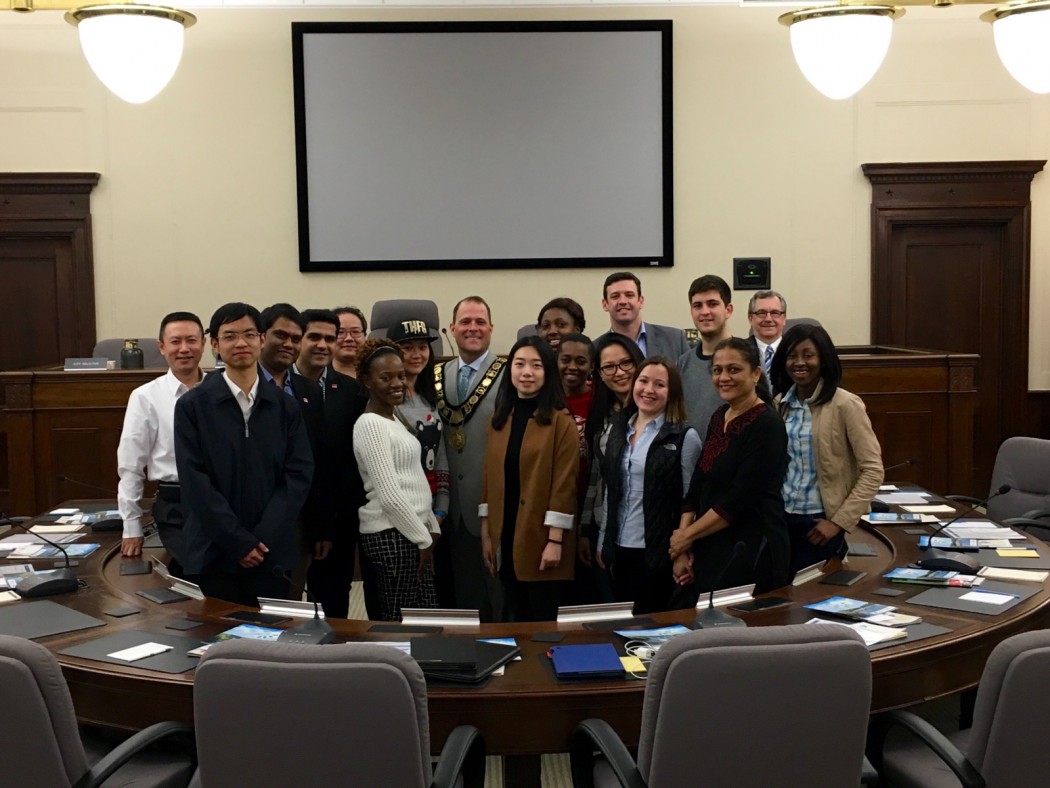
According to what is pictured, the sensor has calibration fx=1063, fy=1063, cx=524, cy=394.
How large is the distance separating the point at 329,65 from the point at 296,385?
15.4ft

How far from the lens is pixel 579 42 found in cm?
792

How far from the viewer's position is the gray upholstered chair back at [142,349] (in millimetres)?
7141

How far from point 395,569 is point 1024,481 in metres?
2.92

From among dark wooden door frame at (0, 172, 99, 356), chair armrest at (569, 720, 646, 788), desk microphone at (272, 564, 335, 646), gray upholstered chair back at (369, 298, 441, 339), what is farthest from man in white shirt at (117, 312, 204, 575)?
dark wooden door frame at (0, 172, 99, 356)

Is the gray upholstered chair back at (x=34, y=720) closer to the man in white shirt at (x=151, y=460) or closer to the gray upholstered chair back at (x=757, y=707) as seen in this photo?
the gray upholstered chair back at (x=757, y=707)

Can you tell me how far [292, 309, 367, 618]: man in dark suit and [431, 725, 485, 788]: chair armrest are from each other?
61.3 inches

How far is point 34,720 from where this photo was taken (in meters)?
2.16

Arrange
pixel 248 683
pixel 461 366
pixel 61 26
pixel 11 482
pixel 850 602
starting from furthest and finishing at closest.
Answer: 1. pixel 61 26
2. pixel 11 482
3. pixel 461 366
4. pixel 850 602
5. pixel 248 683

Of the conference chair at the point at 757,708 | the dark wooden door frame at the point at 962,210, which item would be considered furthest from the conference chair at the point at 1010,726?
the dark wooden door frame at the point at 962,210

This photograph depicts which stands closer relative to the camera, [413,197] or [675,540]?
[675,540]

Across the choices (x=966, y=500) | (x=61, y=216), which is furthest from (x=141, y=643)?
(x=61, y=216)

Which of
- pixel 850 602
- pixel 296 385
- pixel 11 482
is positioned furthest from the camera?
pixel 11 482

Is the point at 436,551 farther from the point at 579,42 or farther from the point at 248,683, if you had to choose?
the point at 579,42

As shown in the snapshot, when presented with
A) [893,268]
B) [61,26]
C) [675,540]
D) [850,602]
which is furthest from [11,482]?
[893,268]
